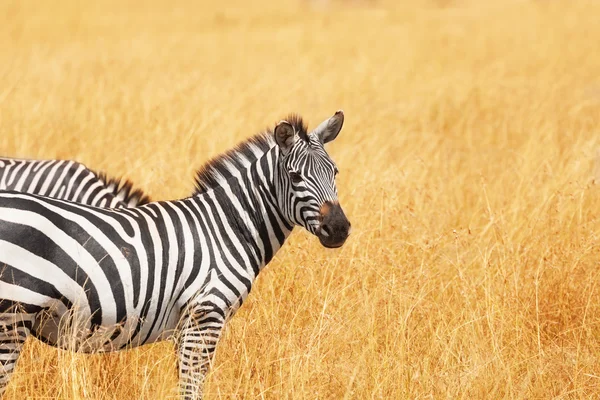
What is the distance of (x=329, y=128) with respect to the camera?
430 cm

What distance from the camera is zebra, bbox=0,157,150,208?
5.43 metres

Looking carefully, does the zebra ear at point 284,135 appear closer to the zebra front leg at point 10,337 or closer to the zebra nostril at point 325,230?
the zebra nostril at point 325,230

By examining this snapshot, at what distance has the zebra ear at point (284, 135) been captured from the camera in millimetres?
3990

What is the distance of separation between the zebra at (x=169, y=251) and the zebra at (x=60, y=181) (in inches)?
54.2

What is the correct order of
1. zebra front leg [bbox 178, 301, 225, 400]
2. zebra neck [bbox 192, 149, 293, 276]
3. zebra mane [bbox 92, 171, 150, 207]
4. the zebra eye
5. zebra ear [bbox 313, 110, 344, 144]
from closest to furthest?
1. zebra front leg [bbox 178, 301, 225, 400]
2. the zebra eye
3. zebra neck [bbox 192, 149, 293, 276]
4. zebra ear [bbox 313, 110, 344, 144]
5. zebra mane [bbox 92, 171, 150, 207]

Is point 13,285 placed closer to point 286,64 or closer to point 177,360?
point 177,360

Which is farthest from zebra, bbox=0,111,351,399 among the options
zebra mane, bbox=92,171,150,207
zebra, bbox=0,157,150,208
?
zebra, bbox=0,157,150,208

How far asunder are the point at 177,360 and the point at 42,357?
2.49 ft

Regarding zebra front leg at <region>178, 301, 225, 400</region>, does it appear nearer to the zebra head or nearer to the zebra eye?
the zebra head

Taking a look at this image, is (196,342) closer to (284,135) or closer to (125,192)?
(284,135)

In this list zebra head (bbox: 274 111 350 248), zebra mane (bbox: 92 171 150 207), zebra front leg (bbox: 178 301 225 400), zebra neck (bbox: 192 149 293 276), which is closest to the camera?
zebra front leg (bbox: 178 301 225 400)

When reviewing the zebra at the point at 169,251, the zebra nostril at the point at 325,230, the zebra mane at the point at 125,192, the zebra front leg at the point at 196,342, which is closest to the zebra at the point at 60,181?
the zebra mane at the point at 125,192

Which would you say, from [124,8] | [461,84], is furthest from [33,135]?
[124,8]

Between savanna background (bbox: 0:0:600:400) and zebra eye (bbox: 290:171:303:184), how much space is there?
84cm
